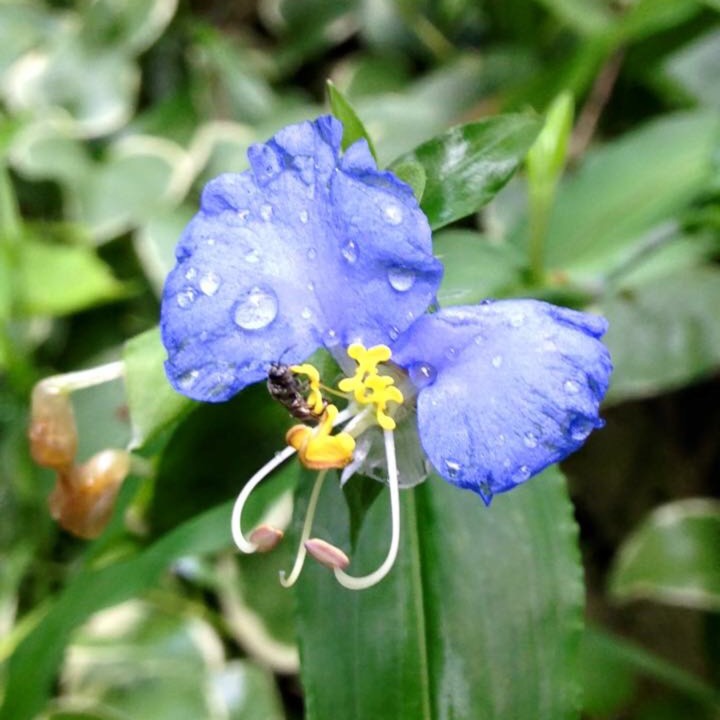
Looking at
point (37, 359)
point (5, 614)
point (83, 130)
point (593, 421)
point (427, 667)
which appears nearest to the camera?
point (593, 421)

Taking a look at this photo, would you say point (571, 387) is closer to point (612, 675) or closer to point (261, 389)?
point (261, 389)

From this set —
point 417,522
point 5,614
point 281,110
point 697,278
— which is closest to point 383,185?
point 417,522

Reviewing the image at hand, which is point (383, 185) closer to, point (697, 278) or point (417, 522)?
point (417, 522)

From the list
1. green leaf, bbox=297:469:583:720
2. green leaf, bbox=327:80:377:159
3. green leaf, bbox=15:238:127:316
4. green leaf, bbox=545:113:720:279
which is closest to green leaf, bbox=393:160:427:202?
green leaf, bbox=327:80:377:159

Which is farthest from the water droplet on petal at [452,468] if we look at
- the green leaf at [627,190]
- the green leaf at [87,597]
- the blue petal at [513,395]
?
the green leaf at [627,190]

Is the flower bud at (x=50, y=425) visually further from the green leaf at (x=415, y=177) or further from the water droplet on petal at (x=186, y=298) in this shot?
the green leaf at (x=415, y=177)

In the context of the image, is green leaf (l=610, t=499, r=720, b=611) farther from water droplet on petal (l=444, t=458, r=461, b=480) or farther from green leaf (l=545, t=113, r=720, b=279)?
water droplet on petal (l=444, t=458, r=461, b=480)
